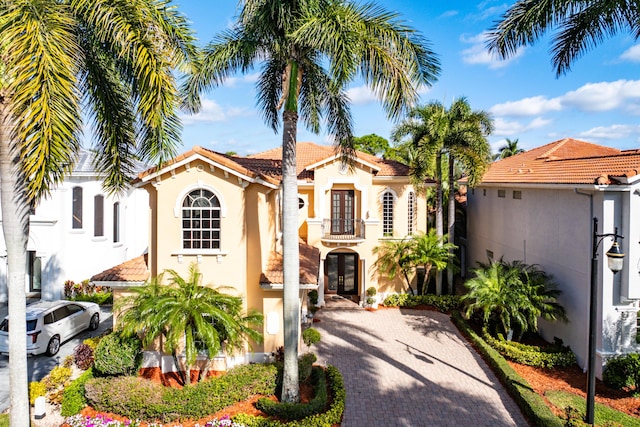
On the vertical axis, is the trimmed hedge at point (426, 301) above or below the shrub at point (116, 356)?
below

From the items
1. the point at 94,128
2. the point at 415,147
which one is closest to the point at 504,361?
the point at 415,147

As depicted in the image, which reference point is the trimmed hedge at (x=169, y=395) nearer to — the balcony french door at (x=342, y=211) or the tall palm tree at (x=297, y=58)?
the tall palm tree at (x=297, y=58)

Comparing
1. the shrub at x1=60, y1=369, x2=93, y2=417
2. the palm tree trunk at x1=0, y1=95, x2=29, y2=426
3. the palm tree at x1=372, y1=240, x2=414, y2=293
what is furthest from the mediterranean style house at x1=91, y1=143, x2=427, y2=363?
the palm tree at x1=372, y1=240, x2=414, y2=293

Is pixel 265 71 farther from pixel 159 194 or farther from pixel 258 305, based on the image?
pixel 258 305

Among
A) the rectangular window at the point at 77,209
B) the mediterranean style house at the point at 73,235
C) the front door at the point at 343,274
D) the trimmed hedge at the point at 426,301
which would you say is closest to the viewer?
the mediterranean style house at the point at 73,235

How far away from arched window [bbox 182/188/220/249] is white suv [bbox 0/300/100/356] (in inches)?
261

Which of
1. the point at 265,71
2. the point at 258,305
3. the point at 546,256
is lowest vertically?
the point at 258,305

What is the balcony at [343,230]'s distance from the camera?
68.9 ft

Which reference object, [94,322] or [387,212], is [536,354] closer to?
[387,212]

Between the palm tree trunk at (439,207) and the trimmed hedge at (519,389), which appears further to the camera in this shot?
the palm tree trunk at (439,207)

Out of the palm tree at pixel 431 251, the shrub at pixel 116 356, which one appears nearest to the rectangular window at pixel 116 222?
the shrub at pixel 116 356

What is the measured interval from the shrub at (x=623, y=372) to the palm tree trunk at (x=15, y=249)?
15903 mm

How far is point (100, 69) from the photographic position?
10.1m

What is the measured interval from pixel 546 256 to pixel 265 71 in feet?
42.4
